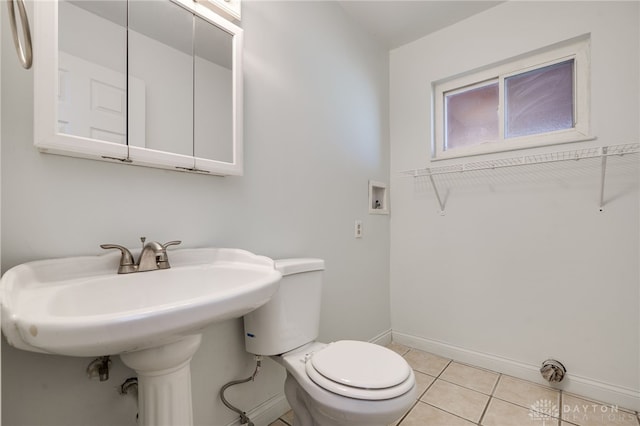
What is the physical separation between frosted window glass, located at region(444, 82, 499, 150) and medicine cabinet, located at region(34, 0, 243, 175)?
1.62 meters

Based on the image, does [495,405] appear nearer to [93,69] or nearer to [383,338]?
[383,338]

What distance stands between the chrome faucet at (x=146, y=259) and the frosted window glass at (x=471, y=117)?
6.53 feet

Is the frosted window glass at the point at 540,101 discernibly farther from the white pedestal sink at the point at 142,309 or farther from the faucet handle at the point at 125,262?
the faucet handle at the point at 125,262

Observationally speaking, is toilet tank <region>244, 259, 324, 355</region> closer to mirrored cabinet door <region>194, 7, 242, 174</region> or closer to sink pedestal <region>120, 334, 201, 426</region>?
sink pedestal <region>120, 334, 201, 426</region>

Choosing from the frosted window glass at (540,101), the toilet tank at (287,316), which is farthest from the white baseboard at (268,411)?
the frosted window glass at (540,101)

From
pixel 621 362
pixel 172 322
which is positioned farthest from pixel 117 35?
pixel 621 362

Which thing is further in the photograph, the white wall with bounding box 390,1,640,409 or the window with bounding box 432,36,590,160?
the window with bounding box 432,36,590,160

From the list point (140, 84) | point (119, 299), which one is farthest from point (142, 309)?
point (140, 84)

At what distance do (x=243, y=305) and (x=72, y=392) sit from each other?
0.64 meters

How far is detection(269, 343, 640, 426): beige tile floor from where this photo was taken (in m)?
1.42

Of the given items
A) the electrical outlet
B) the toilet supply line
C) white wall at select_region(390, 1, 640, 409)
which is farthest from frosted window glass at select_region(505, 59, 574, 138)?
the toilet supply line

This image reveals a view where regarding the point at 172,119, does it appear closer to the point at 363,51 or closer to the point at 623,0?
the point at 363,51

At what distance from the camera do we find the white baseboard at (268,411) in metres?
1.34

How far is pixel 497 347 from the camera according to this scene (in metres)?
1.87
